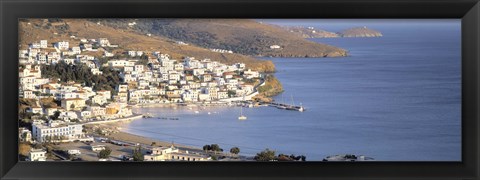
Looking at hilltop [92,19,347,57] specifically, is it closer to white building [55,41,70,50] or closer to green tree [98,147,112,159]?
white building [55,41,70,50]

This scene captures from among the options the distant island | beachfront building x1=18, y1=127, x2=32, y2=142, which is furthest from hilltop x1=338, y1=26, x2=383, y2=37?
beachfront building x1=18, y1=127, x2=32, y2=142

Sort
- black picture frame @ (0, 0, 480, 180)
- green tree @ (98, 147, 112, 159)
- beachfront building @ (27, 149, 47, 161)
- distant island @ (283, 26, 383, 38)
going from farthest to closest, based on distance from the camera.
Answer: distant island @ (283, 26, 383, 38)
green tree @ (98, 147, 112, 159)
beachfront building @ (27, 149, 47, 161)
black picture frame @ (0, 0, 480, 180)

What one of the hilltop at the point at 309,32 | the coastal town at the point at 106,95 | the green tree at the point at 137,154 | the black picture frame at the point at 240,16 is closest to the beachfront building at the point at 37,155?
the coastal town at the point at 106,95

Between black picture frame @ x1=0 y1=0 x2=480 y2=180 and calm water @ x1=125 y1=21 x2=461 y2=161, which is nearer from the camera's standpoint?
black picture frame @ x1=0 y1=0 x2=480 y2=180

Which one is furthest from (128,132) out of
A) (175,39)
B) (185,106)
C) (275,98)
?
(275,98)

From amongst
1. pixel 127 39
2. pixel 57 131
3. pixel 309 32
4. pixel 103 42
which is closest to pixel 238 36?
pixel 309 32

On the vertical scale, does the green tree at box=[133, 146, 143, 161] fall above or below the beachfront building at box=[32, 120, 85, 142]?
below
